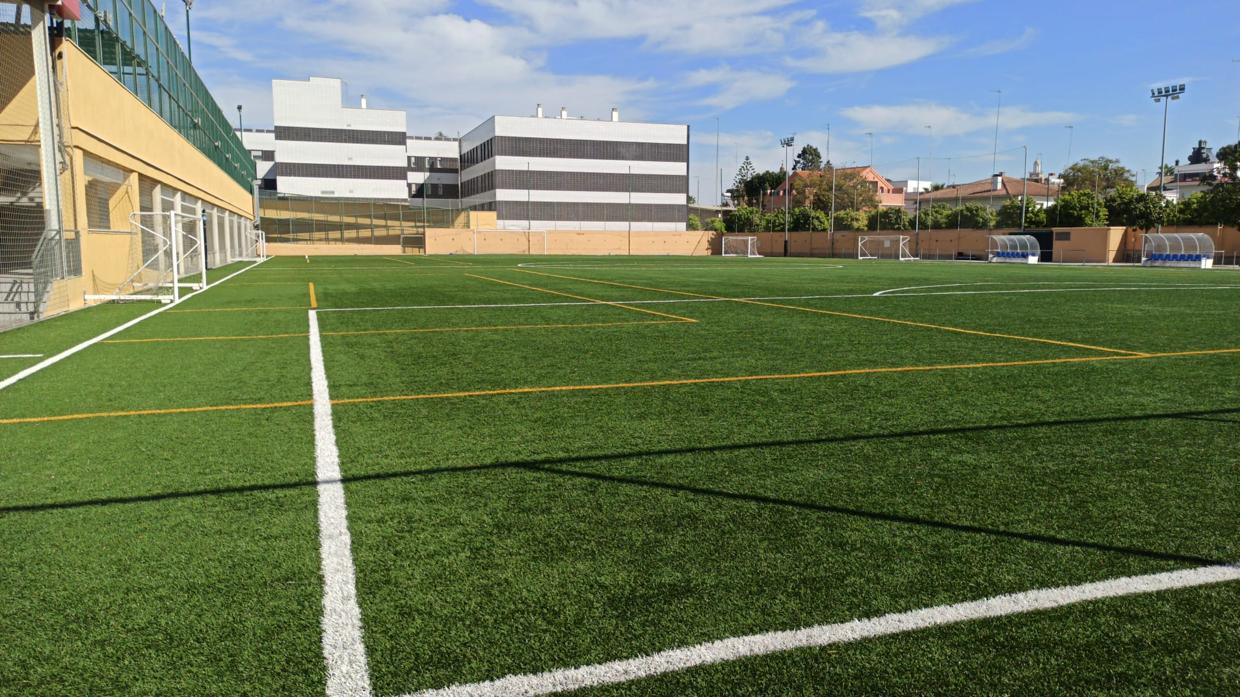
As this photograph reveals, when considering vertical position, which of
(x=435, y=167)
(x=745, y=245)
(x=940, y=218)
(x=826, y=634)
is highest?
(x=435, y=167)

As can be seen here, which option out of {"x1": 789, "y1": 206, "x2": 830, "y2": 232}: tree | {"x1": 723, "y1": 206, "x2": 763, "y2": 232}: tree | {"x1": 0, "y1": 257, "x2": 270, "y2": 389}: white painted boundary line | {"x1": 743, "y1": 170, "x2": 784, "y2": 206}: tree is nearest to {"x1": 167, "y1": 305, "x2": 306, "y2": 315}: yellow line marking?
{"x1": 0, "y1": 257, "x2": 270, "y2": 389}: white painted boundary line

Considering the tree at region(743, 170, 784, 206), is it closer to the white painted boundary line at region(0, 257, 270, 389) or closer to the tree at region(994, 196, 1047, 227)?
the tree at region(994, 196, 1047, 227)

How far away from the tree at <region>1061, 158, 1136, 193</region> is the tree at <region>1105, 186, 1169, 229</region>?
3452 cm

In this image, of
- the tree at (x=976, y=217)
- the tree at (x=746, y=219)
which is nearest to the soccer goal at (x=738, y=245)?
the tree at (x=746, y=219)

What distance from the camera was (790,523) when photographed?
12.6 ft

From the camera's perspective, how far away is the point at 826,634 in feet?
9.17

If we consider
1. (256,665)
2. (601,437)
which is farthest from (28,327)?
(256,665)

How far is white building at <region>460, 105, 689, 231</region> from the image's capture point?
8619 cm

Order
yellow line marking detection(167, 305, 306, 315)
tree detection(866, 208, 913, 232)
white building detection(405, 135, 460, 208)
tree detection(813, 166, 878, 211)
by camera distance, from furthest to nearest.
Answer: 1. tree detection(813, 166, 878, 211)
2. white building detection(405, 135, 460, 208)
3. tree detection(866, 208, 913, 232)
4. yellow line marking detection(167, 305, 306, 315)

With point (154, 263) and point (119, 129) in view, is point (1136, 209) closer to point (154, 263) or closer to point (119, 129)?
point (154, 263)

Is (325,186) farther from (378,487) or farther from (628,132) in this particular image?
(378,487)

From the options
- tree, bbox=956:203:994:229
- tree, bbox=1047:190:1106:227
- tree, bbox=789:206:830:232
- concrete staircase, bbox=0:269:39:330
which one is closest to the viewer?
concrete staircase, bbox=0:269:39:330

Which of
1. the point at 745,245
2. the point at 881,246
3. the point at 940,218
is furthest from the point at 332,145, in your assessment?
the point at 940,218

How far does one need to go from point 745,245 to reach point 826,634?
7832cm
